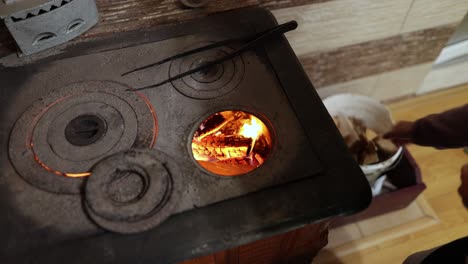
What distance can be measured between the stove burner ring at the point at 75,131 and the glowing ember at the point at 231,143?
0.15 metres

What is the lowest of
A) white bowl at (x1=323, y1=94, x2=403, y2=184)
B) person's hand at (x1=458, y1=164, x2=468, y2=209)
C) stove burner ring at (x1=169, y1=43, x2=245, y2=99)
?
white bowl at (x1=323, y1=94, x2=403, y2=184)

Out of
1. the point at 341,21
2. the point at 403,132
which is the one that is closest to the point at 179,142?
the point at 403,132

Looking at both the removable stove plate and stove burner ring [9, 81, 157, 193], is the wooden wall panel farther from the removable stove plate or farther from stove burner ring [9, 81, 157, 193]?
stove burner ring [9, 81, 157, 193]

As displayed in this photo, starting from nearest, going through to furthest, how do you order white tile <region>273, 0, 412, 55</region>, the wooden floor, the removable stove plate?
1. the removable stove plate
2. white tile <region>273, 0, 412, 55</region>
3. the wooden floor

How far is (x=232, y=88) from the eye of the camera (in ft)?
3.27

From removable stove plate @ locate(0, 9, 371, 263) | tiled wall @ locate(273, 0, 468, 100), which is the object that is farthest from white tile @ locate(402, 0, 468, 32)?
removable stove plate @ locate(0, 9, 371, 263)

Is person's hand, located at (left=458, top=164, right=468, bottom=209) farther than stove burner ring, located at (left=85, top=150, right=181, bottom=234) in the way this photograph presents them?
Yes

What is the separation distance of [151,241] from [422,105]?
172cm

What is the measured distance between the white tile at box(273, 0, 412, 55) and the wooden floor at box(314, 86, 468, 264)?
62 centimetres

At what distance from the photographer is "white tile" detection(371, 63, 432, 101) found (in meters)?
1.80

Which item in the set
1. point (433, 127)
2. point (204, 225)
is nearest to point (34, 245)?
point (204, 225)

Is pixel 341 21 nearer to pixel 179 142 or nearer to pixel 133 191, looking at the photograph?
pixel 179 142

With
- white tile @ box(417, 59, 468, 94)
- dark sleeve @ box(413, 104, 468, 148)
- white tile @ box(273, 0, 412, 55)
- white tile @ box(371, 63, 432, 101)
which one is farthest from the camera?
white tile @ box(417, 59, 468, 94)

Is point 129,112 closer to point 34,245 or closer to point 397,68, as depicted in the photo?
point 34,245
